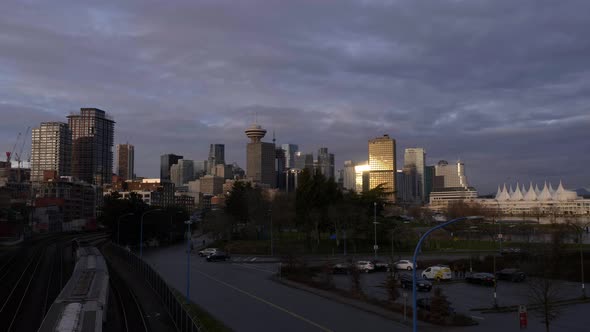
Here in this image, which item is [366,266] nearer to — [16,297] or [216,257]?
[216,257]

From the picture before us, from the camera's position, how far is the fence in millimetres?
24366

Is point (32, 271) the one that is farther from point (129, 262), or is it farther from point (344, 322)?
point (344, 322)

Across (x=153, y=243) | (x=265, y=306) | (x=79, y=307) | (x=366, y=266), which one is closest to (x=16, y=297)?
(x=79, y=307)

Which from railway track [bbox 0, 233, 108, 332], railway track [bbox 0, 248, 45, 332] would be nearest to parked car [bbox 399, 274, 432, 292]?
railway track [bbox 0, 233, 108, 332]

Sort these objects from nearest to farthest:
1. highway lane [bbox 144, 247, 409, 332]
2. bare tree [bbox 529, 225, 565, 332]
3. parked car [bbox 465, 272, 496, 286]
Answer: bare tree [bbox 529, 225, 565, 332]
highway lane [bbox 144, 247, 409, 332]
parked car [bbox 465, 272, 496, 286]

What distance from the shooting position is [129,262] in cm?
6347

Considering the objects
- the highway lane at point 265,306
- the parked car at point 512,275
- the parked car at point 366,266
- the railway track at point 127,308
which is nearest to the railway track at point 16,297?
the railway track at point 127,308

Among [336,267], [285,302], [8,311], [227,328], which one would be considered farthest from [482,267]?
[8,311]

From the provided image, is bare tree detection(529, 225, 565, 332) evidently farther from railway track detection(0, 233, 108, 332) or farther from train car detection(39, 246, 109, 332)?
railway track detection(0, 233, 108, 332)

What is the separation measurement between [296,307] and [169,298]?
8.84m

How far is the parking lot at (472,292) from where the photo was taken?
121 ft

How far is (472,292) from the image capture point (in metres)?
42.5

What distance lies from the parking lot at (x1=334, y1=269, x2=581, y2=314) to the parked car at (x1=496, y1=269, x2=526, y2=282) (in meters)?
0.54

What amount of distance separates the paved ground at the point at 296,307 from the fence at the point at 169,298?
8.46 feet
